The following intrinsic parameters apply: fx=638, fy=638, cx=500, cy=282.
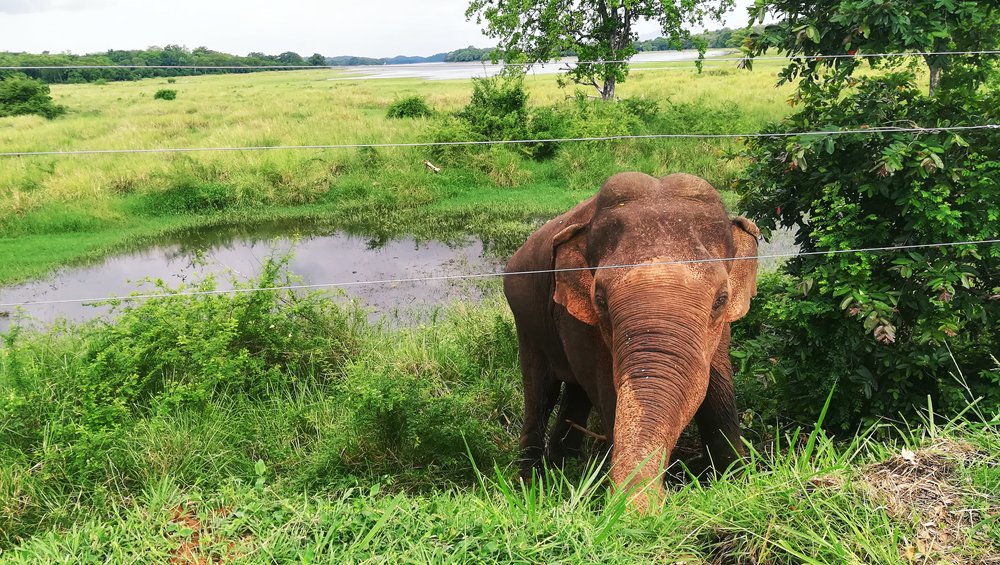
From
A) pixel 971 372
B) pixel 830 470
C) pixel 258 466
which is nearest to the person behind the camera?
pixel 830 470

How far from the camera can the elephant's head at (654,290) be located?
9.43ft

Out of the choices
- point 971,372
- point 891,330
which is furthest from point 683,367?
point 971,372

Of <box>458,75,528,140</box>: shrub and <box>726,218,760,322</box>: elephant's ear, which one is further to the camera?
<box>458,75,528,140</box>: shrub

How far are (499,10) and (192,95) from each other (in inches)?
822

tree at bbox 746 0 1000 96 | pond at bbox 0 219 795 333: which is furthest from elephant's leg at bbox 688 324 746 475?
pond at bbox 0 219 795 333

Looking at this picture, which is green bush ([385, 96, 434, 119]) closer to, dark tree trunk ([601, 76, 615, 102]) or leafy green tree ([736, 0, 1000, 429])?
dark tree trunk ([601, 76, 615, 102])

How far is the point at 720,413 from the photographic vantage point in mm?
3838

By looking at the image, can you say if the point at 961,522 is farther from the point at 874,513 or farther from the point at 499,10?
the point at 499,10

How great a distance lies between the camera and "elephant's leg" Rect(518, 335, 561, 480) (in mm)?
4953

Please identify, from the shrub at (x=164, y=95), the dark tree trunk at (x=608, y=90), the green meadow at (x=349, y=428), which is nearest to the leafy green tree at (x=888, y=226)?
the green meadow at (x=349, y=428)

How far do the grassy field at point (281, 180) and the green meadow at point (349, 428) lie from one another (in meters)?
0.06

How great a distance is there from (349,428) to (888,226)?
13.1ft

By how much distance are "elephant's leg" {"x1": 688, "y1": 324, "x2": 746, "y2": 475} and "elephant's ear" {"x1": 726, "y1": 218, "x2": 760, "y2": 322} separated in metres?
0.27

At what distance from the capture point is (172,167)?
1320 cm
